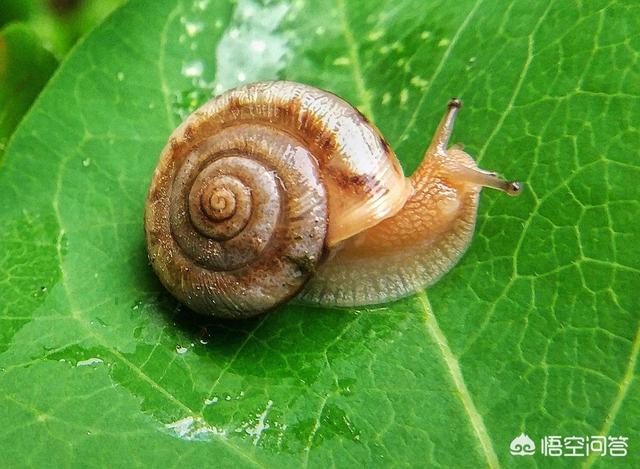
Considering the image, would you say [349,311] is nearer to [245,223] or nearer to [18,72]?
[245,223]

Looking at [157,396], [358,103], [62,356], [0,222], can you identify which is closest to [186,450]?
[157,396]

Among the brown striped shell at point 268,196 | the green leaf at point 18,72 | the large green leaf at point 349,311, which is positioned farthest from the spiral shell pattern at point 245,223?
the green leaf at point 18,72

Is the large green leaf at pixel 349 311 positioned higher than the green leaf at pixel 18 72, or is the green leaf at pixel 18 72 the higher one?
the green leaf at pixel 18 72

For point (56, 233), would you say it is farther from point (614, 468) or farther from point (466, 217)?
point (614, 468)

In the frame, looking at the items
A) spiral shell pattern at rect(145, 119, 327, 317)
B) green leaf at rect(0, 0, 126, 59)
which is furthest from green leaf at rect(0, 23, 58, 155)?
spiral shell pattern at rect(145, 119, 327, 317)

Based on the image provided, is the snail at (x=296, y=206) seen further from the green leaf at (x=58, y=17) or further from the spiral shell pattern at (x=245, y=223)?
the green leaf at (x=58, y=17)

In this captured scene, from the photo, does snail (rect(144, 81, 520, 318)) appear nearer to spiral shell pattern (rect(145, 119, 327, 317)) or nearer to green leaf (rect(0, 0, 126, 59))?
spiral shell pattern (rect(145, 119, 327, 317))
